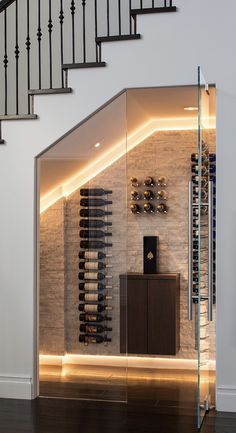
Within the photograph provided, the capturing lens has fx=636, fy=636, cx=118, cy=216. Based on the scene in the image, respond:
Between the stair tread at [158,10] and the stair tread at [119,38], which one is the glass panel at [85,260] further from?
the stair tread at [158,10]

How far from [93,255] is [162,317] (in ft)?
5.96

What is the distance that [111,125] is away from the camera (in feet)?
18.1

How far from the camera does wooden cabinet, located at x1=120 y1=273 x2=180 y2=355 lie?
6938 mm

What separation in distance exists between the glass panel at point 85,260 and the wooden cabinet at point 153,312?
1508 millimetres

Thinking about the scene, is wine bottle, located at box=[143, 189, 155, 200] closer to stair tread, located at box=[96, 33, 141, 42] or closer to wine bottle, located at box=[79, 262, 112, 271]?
wine bottle, located at box=[79, 262, 112, 271]

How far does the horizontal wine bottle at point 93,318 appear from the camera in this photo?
17.8 ft

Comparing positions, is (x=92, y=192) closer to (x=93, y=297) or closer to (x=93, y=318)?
(x=93, y=297)

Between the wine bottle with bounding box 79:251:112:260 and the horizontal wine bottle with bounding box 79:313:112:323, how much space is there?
488 mm

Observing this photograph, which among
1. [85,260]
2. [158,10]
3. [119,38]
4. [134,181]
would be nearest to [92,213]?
[85,260]

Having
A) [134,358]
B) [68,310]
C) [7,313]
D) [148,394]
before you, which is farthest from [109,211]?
[134,358]

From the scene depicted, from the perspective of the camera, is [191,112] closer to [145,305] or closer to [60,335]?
[145,305]

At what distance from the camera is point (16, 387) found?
5523 millimetres

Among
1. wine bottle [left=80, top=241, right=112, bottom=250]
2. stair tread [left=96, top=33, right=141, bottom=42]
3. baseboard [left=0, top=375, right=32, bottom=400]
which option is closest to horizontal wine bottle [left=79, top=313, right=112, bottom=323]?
wine bottle [left=80, top=241, right=112, bottom=250]

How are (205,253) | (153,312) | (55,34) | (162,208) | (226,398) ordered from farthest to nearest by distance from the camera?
(55,34) < (162,208) < (153,312) < (226,398) < (205,253)
